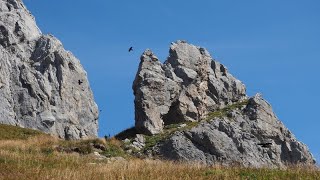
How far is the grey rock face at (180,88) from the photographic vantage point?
56188 millimetres

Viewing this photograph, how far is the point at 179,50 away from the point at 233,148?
79.5 ft

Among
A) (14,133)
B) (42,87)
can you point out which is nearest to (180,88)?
(14,133)

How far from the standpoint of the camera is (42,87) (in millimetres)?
86875

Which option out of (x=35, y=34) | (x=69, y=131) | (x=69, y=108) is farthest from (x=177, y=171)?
(x=35, y=34)

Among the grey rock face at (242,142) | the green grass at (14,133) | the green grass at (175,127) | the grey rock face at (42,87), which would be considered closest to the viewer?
the grey rock face at (242,142)

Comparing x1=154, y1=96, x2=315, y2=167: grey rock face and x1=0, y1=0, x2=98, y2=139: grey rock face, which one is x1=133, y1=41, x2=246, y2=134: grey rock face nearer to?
x1=154, y1=96, x2=315, y2=167: grey rock face

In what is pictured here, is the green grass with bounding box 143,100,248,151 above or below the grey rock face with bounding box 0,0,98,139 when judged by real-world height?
below

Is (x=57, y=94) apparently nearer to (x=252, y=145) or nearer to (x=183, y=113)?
(x=183, y=113)

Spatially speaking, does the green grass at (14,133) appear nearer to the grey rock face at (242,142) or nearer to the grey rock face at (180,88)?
the grey rock face at (180,88)

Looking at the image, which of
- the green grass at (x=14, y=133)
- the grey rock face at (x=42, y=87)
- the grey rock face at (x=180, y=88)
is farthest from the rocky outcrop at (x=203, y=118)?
the grey rock face at (x=42, y=87)

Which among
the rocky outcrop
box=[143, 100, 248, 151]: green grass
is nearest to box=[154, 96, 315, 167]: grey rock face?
the rocky outcrop

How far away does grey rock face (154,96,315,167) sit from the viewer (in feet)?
157

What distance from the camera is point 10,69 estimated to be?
292 feet

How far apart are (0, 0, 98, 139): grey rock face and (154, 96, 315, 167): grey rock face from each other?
29.7 metres
